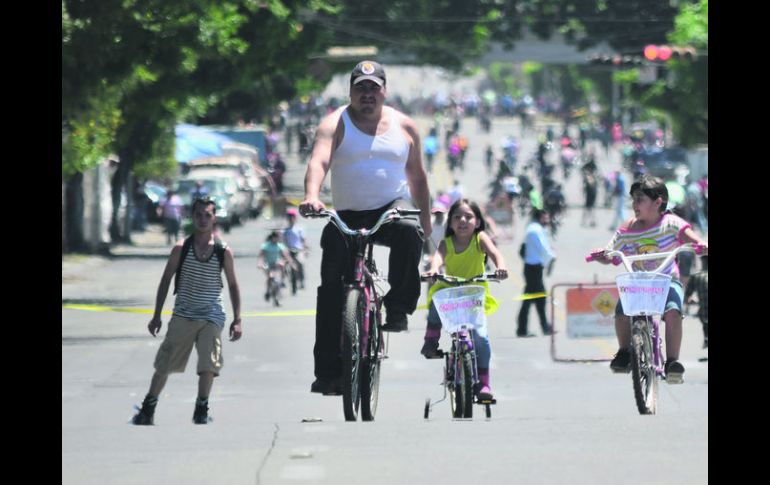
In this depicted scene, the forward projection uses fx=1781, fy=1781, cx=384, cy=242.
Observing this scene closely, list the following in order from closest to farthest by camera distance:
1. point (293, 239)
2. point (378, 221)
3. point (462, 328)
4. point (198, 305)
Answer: point (378, 221) → point (462, 328) → point (198, 305) → point (293, 239)

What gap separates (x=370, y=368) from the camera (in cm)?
1076

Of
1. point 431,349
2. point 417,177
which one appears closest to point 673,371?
point 431,349

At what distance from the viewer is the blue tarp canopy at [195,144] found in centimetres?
5938

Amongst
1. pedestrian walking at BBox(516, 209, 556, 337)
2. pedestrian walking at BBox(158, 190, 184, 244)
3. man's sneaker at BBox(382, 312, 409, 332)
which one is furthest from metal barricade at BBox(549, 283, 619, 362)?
pedestrian walking at BBox(158, 190, 184, 244)

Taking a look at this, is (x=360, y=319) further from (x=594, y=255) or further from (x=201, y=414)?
(x=201, y=414)

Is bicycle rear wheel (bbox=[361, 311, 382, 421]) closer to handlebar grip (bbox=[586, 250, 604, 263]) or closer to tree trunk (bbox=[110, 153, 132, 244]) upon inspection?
handlebar grip (bbox=[586, 250, 604, 263])

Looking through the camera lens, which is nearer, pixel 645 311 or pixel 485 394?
pixel 645 311

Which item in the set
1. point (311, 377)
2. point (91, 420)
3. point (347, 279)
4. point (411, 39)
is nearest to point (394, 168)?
point (347, 279)

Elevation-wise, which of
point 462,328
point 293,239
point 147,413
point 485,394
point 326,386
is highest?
point 293,239

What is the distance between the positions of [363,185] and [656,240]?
2.06 meters

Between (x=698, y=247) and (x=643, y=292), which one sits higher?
(x=698, y=247)

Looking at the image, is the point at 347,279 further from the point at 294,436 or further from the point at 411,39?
the point at 411,39
